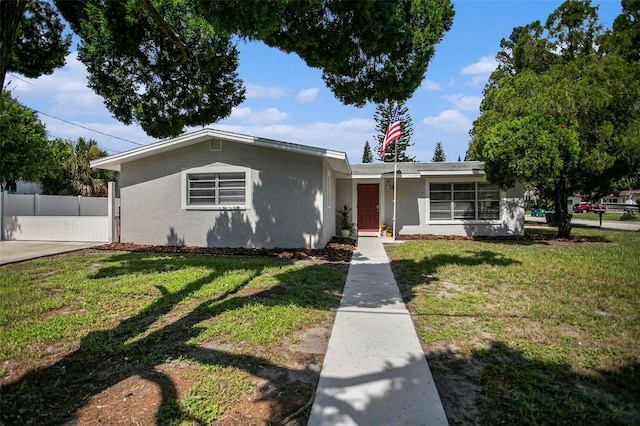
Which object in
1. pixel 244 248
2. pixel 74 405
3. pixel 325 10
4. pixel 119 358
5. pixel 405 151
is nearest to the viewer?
pixel 74 405

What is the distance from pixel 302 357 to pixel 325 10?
15.3 ft

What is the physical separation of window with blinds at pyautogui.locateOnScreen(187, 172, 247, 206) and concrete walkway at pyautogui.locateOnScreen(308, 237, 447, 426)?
22.2ft

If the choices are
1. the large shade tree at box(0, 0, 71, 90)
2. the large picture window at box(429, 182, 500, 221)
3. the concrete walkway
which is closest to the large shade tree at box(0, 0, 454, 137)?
the large shade tree at box(0, 0, 71, 90)

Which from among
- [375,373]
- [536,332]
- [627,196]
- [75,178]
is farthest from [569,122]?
[627,196]

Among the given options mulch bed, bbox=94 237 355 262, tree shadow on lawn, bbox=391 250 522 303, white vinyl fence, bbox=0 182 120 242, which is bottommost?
tree shadow on lawn, bbox=391 250 522 303

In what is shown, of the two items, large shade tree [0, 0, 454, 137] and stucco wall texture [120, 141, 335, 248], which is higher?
large shade tree [0, 0, 454, 137]

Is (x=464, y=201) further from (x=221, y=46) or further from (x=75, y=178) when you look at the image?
(x=75, y=178)

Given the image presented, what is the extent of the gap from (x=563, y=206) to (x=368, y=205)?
7.91 metres

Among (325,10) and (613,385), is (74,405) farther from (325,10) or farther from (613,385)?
(325,10)

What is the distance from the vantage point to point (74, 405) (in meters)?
2.72

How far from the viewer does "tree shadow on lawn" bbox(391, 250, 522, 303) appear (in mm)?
6715

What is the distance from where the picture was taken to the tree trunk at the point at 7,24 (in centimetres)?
212

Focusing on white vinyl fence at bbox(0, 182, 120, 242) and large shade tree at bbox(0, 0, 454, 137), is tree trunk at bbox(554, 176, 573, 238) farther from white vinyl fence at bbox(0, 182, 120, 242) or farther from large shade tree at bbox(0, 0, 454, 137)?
white vinyl fence at bbox(0, 182, 120, 242)

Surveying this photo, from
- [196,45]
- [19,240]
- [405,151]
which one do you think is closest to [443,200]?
[196,45]
